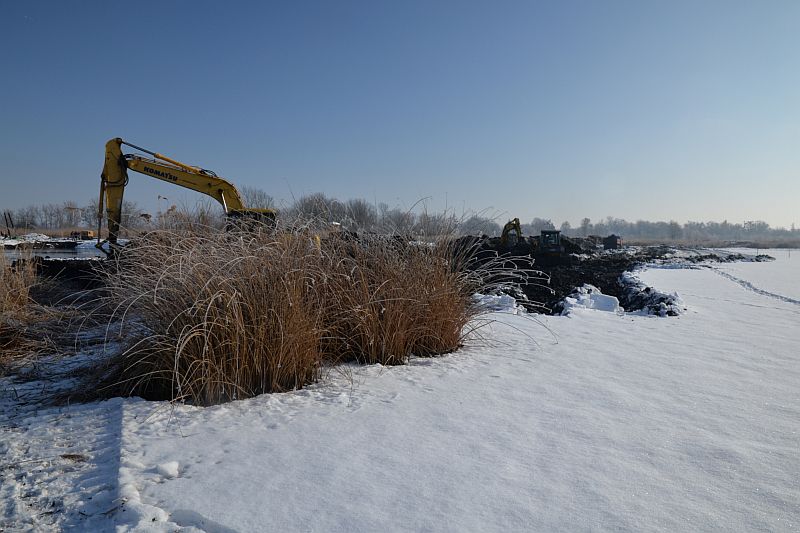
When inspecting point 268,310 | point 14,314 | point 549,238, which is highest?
point 549,238

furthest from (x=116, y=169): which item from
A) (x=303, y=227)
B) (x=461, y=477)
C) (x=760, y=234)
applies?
(x=760, y=234)

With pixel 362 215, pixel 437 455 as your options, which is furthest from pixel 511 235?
pixel 437 455

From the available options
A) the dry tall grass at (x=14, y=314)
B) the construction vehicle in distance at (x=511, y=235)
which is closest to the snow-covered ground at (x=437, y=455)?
the dry tall grass at (x=14, y=314)

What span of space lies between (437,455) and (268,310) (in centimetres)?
151

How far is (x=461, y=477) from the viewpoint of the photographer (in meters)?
1.92

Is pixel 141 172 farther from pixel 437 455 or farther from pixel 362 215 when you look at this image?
pixel 437 455

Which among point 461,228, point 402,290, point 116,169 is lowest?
point 402,290

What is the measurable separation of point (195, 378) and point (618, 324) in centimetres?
452

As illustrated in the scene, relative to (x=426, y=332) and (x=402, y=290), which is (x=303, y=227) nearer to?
(x=402, y=290)

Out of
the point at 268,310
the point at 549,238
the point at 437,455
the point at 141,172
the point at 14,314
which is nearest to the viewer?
the point at 437,455

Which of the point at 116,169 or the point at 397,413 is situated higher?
the point at 116,169

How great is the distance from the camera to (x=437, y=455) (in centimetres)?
213

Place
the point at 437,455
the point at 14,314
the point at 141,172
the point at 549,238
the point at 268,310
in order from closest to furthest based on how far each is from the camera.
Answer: the point at 437,455
the point at 268,310
the point at 14,314
the point at 141,172
the point at 549,238

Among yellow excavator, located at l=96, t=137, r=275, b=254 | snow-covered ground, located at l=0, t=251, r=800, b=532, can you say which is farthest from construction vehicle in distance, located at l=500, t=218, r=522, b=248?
snow-covered ground, located at l=0, t=251, r=800, b=532
